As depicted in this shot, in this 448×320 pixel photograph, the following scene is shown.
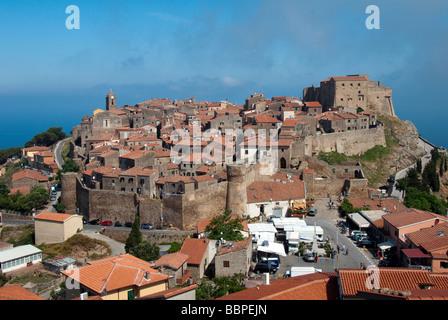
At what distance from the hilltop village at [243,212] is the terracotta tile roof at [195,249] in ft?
0.34

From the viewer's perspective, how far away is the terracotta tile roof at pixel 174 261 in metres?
21.2

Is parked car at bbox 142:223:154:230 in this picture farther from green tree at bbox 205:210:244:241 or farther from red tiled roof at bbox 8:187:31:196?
red tiled roof at bbox 8:187:31:196

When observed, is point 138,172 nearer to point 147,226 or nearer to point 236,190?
point 147,226

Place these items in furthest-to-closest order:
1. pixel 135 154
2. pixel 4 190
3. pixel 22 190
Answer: pixel 22 190, pixel 4 190, pixel 135 154

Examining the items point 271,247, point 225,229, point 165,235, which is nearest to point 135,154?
point 165,235

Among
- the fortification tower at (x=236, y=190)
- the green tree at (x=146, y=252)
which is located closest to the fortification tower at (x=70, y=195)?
the green tree at (x=146, y=252)

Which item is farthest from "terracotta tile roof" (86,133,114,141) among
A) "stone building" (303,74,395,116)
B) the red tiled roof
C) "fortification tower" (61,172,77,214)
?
"stone building" (303,74,395,116)

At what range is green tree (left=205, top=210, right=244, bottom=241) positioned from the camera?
25047 millimetres

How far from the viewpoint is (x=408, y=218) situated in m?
26.3

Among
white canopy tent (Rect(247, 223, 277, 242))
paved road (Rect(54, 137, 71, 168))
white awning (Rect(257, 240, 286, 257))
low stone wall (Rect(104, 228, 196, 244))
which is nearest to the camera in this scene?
white awning (Rect(257, 240, 286, 257))

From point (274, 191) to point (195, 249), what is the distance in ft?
35.3

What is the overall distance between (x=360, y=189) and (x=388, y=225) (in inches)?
371

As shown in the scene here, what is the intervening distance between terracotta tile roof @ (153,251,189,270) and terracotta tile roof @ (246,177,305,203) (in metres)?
10.1

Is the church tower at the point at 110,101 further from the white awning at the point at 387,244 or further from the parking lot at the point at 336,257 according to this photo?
the white awning at the point at 387,244
